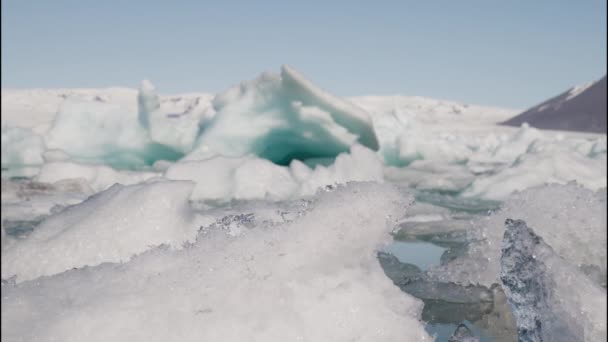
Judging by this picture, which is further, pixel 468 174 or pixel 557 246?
pixel 468 174

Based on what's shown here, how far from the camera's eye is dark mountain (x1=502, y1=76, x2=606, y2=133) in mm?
29547

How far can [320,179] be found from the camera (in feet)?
18.4

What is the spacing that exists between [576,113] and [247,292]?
34.4 metres

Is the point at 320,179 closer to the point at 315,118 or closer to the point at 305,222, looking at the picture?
the point at 315,118

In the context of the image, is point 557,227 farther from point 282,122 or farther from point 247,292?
point 282,122

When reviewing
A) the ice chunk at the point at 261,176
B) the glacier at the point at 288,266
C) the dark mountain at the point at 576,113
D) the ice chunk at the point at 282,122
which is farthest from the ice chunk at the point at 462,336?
the dark mountain at the point at 576,113

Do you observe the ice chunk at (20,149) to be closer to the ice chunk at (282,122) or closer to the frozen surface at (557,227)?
the ice chunk at (282,122)

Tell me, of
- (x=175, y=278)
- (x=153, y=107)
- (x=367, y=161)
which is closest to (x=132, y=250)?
(x=175, y=278)

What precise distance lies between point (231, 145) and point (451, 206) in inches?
154

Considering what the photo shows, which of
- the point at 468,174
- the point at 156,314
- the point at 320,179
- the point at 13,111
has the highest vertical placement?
the point at 156,314

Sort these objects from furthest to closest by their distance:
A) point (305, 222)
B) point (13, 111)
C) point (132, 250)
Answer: point (13, 111) < point (132, 250) < point (305, 222)

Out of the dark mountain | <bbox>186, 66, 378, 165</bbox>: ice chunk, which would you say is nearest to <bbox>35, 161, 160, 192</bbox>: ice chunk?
<bbox>186, 66, 378, 165</bbox>: ice chunk

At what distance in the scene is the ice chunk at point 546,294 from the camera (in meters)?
1.23

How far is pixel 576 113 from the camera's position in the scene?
31.4 meters
